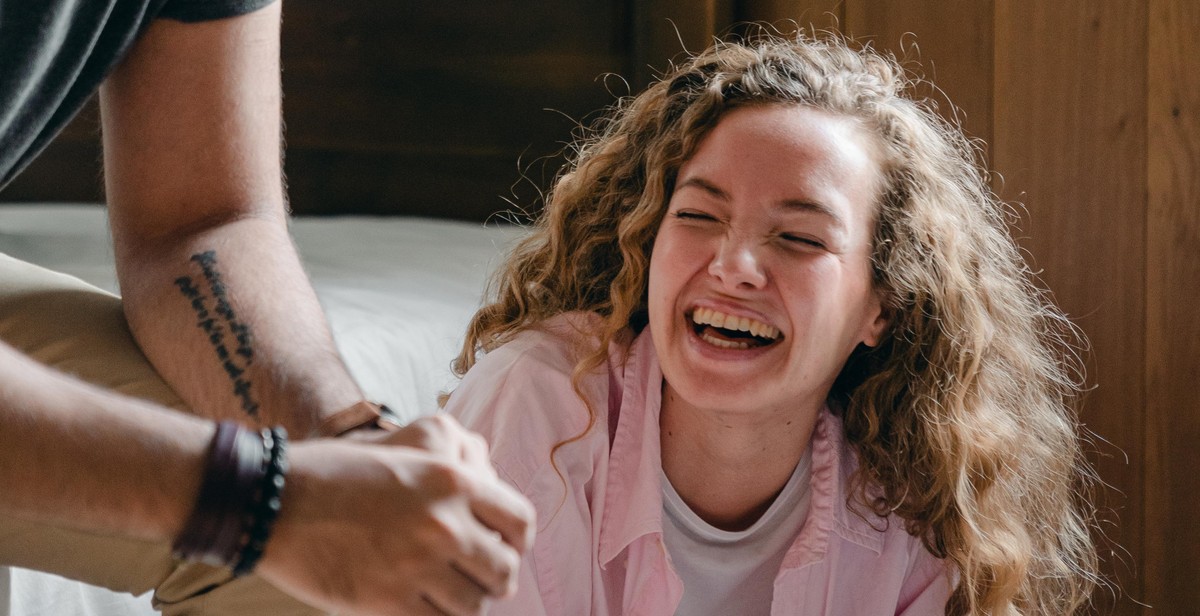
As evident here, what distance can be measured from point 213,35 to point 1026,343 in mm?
1012

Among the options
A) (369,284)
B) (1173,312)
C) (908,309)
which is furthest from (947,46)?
(369,284)

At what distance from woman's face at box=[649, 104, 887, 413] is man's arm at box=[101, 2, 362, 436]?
0.40m

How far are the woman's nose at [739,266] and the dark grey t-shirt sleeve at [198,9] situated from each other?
513 mm

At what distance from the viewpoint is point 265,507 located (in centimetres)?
66

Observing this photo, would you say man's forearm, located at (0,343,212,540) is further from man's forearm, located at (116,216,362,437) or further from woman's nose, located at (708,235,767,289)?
woman's nose, located at (708,235,767,289)

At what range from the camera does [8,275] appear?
1063 millimetres

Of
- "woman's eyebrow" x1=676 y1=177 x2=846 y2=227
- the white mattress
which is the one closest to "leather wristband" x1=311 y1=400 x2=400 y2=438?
the white mattress

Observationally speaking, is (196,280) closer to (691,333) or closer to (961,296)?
(691,333)

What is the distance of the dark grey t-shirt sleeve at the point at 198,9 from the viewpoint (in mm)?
1064

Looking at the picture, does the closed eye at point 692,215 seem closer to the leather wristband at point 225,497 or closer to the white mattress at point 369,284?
the white mattress at point 369,284

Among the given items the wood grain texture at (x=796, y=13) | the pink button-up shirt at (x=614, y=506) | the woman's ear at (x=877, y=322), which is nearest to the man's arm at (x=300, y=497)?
the pink button-up shirt at (x=614, y=506)

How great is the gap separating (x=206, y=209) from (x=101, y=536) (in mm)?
288

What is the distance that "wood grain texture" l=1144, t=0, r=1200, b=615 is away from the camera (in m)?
1.73

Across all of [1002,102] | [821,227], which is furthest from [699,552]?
[1002,102]
